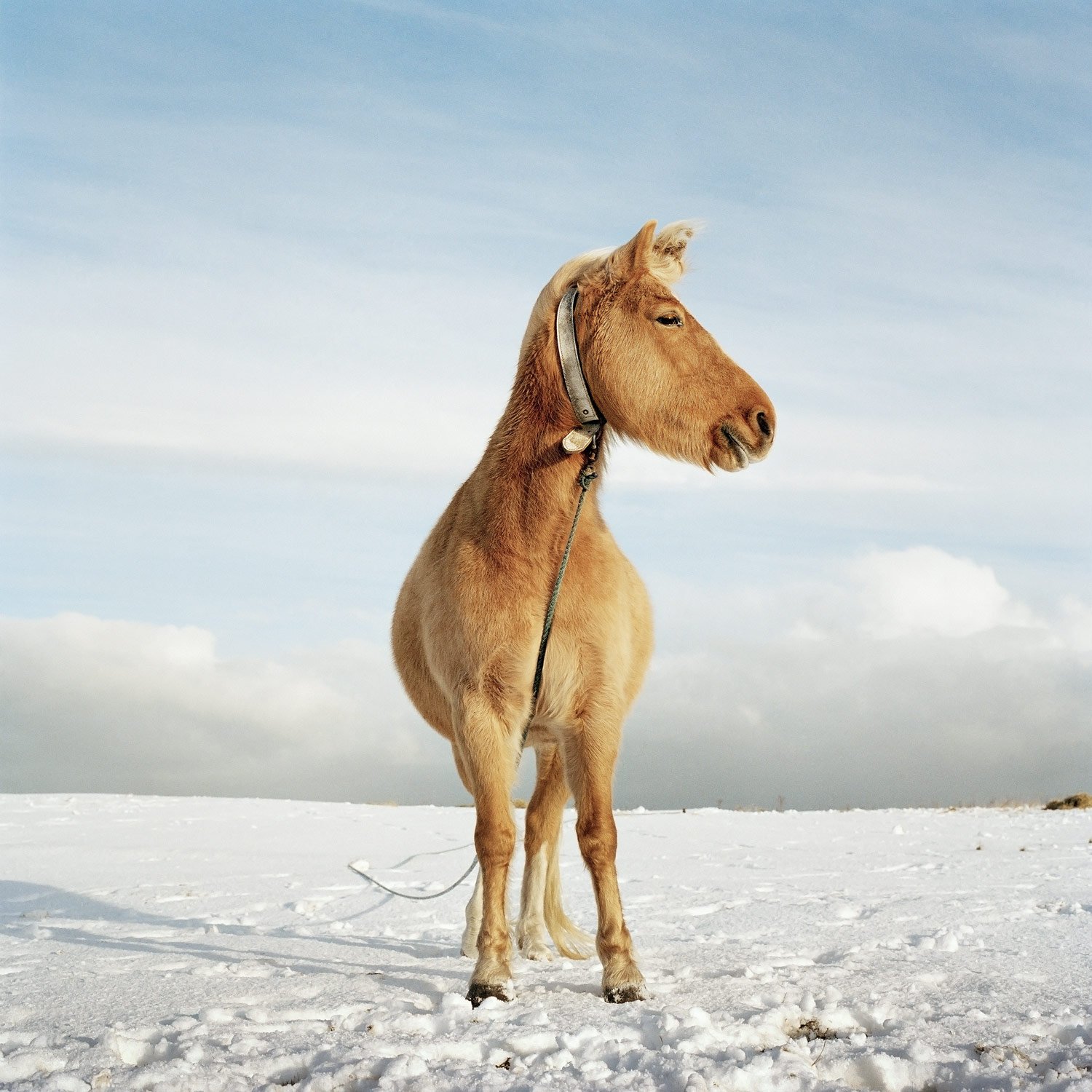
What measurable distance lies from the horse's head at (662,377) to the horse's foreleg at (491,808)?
140 centimetres

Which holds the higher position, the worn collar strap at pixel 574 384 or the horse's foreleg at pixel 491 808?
the worn collar strap at pixel 574 384

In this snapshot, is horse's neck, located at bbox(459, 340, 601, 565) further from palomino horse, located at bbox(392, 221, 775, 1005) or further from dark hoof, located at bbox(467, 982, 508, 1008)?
dark hoof, located at bbox(467, 982, 508, 1008)

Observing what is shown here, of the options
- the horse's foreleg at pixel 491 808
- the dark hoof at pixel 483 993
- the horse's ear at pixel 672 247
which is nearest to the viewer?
the dark hoof at pixel 483 993

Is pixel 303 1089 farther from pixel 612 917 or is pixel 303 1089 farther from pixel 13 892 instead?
pixel 13 892

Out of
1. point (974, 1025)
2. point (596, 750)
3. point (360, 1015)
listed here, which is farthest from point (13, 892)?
point (974, 1025)

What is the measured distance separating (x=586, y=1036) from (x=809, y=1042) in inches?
30.7

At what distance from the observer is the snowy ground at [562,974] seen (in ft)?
10.6

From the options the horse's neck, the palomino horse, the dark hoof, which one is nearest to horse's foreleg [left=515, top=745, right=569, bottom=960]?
the palomino horse

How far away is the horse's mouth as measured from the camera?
4363 mm

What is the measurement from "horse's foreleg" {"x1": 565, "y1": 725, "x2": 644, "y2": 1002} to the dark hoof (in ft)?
1.57

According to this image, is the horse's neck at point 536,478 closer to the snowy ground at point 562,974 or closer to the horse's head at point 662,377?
the horse's head at point 662,377

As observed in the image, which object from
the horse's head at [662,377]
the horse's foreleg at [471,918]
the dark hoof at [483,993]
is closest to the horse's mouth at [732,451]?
the horse's head at [662,377]

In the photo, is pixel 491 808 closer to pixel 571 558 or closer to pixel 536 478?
pixel 571 558

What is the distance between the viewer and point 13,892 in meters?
7.53
